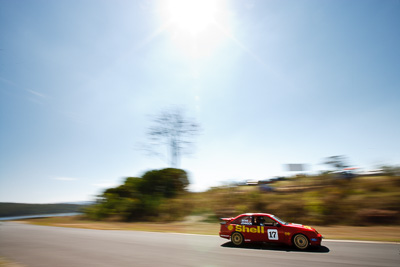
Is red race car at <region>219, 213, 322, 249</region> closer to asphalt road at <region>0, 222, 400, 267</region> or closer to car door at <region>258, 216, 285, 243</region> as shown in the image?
car door at <region>258, 216, 285, 243</region>

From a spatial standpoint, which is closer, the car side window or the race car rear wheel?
the car side window

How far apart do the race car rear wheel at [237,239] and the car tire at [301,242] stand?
1.99 m

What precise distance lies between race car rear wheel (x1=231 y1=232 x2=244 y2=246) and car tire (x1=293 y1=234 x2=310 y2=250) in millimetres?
1987

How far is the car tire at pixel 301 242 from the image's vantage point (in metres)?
7.59

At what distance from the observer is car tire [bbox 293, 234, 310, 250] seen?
759 centimetres

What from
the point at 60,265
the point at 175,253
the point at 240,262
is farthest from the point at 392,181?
the point at 60,265

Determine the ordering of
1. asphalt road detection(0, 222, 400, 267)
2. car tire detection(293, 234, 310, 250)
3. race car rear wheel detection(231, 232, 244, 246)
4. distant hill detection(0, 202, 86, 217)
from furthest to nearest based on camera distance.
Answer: distant hill detection(0, 202, 86, 217) → race car rear wheel detection(231, 232, 244, 246) → car tire detection(293, 234, 310, 250) → asphalt road detection(0, 222, 400, 267)

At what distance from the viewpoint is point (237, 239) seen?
878 centimetres

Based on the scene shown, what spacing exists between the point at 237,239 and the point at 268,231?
1322mm

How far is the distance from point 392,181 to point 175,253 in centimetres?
1585

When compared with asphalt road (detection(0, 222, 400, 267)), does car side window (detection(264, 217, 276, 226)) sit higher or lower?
higher

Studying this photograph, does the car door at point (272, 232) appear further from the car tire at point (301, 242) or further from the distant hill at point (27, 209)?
the distant hill at point (27, 209)

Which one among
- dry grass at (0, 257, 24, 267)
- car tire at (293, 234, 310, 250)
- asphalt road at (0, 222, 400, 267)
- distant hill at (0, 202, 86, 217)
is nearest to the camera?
asphalt road at (0, 222, 400, 267)

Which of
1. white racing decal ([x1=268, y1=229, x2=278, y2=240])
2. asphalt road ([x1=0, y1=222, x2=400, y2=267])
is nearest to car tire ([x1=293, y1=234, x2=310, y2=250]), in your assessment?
asphalt road ([x1=0, y1=222, x2=400, y2=267])
